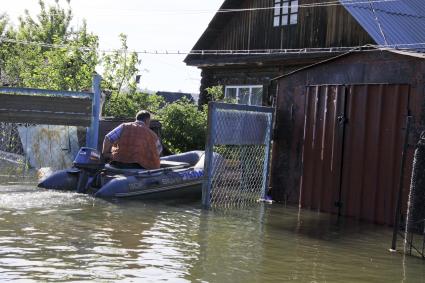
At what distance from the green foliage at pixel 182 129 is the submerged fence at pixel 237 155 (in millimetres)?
3410

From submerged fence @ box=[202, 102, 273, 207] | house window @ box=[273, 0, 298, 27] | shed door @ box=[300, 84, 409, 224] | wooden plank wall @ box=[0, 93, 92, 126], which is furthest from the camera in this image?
house window @ box=[273, 0, 298, 27]

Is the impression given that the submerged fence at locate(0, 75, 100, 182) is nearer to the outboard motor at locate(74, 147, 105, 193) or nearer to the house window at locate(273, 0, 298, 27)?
the outboard motor at locate(74, 147, 105, 193)

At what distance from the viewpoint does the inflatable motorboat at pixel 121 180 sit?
10969mm

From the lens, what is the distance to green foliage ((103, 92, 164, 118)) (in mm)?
17500

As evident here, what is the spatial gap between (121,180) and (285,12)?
11633mm

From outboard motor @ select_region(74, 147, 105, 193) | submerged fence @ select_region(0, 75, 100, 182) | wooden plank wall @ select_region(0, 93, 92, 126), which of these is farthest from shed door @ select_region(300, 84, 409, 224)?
wooden plank wall @ select_region(0, 93, 92, 126)

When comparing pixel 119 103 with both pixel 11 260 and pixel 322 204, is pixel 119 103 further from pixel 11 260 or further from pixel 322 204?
pixel 11 260

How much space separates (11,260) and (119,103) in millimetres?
11855

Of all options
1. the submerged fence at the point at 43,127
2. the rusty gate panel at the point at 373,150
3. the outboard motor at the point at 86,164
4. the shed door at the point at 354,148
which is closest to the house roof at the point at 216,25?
the submerged fence at the point at 43,127

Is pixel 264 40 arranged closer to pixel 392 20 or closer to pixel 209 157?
pixel 392 20

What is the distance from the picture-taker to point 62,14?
151ft

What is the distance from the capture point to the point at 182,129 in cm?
1611

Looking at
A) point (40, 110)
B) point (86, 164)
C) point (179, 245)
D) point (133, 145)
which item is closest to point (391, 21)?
point (133, 145)

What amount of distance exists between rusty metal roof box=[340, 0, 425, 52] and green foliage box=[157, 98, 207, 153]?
208 inches
